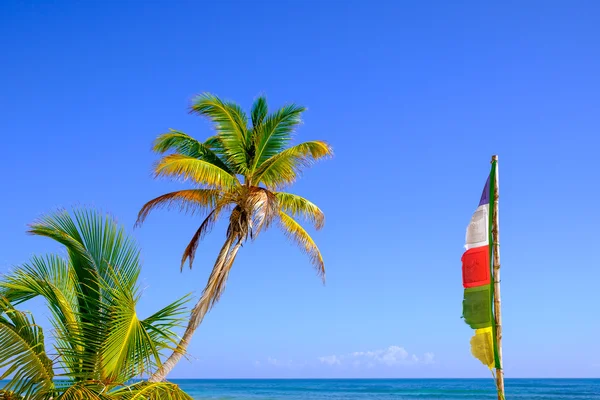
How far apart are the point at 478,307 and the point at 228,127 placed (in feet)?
24.7

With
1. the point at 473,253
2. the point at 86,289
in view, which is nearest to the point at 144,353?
the point at 86,289

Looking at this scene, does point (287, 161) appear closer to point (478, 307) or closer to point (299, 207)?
point (299, 207)

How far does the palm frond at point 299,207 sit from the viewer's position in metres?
14.7

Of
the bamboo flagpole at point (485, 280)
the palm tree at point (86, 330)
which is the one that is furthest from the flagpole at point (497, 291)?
the palm tree at point (86, 330)

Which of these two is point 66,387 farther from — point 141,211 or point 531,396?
point 531,396

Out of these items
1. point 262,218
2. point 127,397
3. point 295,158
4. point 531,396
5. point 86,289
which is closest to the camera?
point 127,397

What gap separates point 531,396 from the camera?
52.8 metres

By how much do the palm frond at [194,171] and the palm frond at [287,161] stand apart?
2.94 feet

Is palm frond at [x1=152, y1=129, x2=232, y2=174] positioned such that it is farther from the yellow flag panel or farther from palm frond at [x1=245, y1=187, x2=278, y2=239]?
the yellow flag panel

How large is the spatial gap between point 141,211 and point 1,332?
6.47 metres

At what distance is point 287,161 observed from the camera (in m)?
14.2

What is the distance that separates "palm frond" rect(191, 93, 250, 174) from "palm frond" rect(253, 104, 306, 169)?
11.2 inches

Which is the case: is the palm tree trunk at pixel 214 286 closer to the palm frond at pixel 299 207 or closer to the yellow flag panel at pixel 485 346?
the palm frond at pixel 299 207

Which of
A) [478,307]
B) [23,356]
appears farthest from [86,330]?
[478,307]
